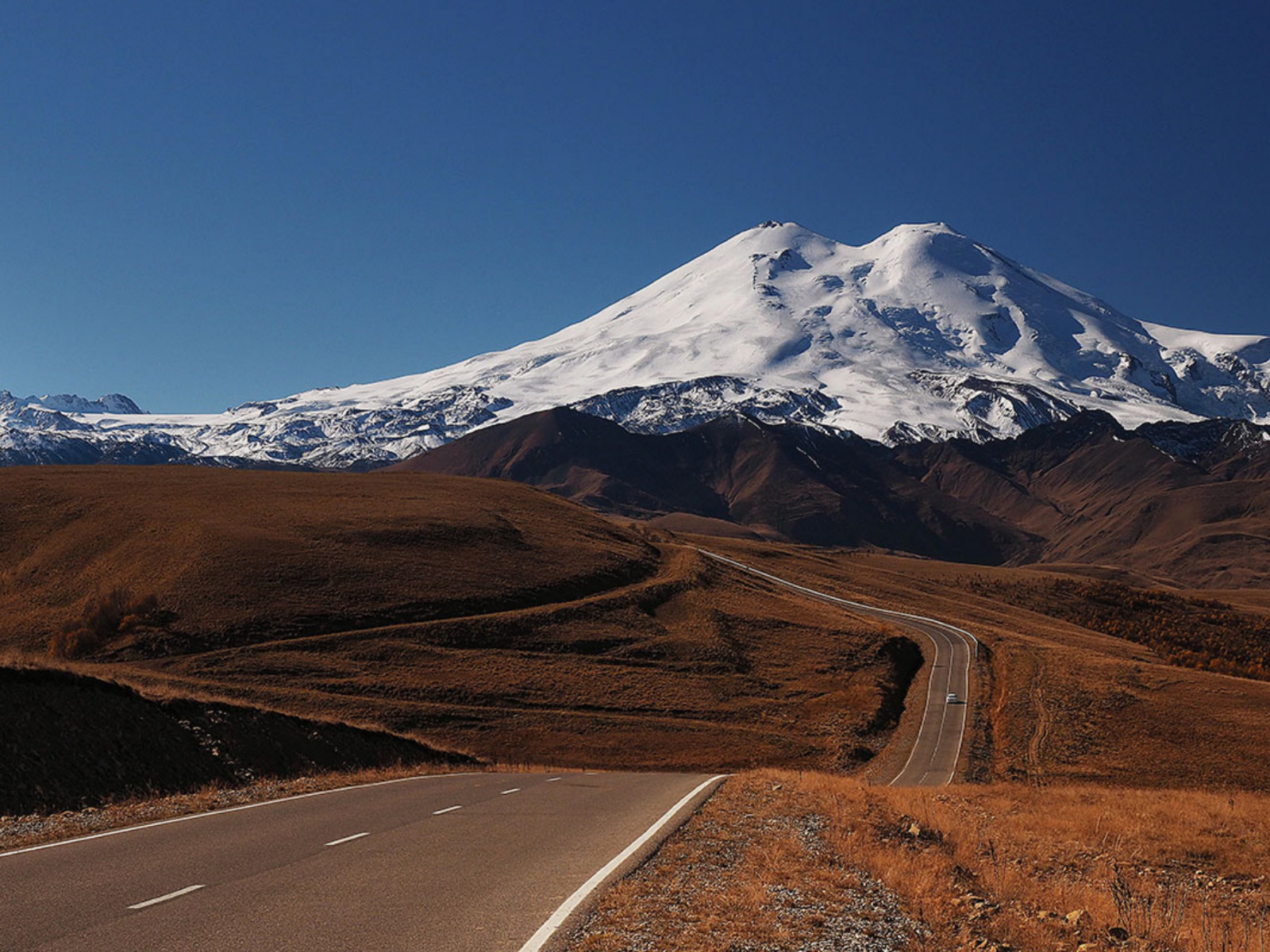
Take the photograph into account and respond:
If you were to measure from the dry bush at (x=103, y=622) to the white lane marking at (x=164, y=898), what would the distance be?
50.6m

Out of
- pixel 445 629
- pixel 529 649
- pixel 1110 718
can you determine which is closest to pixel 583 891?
pixel 529 649

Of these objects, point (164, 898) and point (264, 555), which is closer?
point (164, 898)

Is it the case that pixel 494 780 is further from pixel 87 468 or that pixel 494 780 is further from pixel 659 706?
pixel 87 468

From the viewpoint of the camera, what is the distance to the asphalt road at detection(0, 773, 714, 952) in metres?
9.48

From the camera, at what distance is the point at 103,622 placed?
5794cm

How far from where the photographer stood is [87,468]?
10919 centimetres

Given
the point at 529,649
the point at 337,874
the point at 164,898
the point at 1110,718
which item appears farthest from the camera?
the point at 529,649

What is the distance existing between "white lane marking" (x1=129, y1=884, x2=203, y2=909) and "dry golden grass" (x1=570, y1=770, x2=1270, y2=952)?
197 inches

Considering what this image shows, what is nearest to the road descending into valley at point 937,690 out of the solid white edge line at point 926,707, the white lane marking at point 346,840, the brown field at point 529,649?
the solid white edge line at point 926,707

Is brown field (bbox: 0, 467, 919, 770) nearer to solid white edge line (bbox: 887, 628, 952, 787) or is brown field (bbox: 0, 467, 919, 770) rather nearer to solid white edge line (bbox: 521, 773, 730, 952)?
solid white edge line (bbox: 887, 628, 952, 787)

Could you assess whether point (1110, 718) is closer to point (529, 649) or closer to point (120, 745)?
point (529, 649)

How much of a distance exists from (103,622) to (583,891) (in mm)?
56925

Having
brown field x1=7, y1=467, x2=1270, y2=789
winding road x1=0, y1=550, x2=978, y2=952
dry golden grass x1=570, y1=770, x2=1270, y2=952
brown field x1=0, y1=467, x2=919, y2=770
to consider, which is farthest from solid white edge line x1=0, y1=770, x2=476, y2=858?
brown field x1=0, y1=467, x2=919, y2=770

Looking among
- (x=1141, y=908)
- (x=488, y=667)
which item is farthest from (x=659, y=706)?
(x=1141, y=908)
